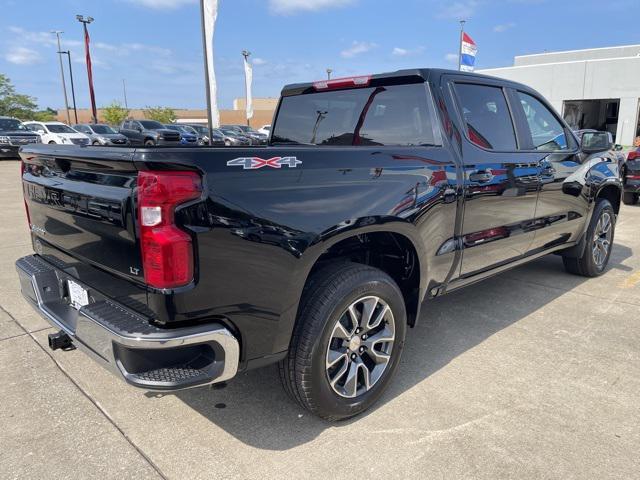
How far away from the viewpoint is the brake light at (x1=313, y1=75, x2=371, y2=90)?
11.3ft

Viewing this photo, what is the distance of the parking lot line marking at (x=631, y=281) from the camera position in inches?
196

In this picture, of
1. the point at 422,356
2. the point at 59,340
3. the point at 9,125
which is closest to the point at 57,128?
the point at 9,125

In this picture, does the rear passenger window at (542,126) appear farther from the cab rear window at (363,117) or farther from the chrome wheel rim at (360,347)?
the chrome wheel rim at (360,347)

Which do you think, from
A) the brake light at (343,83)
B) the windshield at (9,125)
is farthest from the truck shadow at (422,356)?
the windshield at (9,125)

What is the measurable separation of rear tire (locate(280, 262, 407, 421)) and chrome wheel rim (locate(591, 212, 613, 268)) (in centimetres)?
327

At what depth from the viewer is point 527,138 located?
12.7 ft

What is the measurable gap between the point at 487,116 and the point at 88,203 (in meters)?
2.72

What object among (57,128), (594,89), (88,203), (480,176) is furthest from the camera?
(594,89)

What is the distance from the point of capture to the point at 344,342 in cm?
262

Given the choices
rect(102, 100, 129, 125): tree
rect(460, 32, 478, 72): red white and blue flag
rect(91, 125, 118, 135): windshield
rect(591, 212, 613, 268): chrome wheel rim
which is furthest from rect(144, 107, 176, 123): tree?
rect(591, 212, 613, 268): chrome wheel rim

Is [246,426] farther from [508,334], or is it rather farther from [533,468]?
[508,334]

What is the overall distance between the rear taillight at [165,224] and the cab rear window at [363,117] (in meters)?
1.77

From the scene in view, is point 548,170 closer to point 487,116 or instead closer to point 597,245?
point 487,116

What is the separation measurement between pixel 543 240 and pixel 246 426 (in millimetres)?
2989
